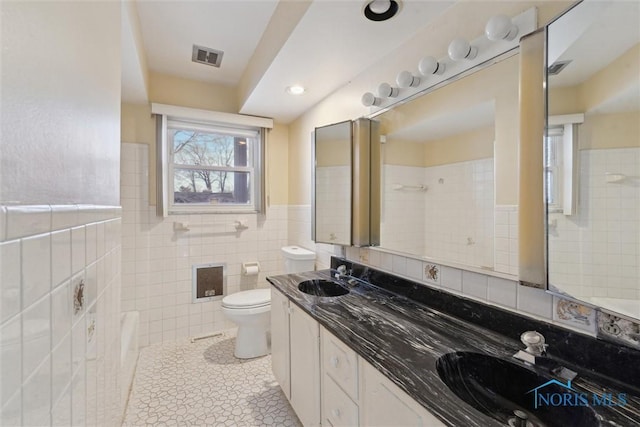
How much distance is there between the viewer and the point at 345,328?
1.20 meters

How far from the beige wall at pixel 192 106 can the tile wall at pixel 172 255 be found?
0.32ft

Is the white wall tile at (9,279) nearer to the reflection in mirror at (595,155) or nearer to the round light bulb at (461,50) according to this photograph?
the reflection in mirror at (595,155)

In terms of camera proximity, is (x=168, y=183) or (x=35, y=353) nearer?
(x=35, y=353)

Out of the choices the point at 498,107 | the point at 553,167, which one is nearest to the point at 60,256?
the point at 553,167

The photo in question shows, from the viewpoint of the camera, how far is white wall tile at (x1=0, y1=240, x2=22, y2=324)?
40 centimetres

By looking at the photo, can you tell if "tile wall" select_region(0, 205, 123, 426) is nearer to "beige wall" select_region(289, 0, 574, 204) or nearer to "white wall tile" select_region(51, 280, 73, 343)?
"white wall tile" select_region(51, 280, 73, 343)

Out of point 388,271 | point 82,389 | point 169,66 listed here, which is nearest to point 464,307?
point 388,271

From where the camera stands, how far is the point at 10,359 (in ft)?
1.36

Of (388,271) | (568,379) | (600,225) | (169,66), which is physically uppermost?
(169,66)

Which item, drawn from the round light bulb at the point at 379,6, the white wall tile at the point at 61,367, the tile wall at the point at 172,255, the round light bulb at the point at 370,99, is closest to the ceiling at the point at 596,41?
the round light bulb at the point at 379,6

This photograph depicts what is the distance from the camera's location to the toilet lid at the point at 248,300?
2262 millimetres

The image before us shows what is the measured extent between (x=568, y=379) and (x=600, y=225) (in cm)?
48

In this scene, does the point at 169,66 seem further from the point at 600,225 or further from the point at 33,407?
the point at 600,225

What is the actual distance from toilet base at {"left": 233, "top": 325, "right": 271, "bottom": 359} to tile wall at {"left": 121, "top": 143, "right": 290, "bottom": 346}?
1.90ft
